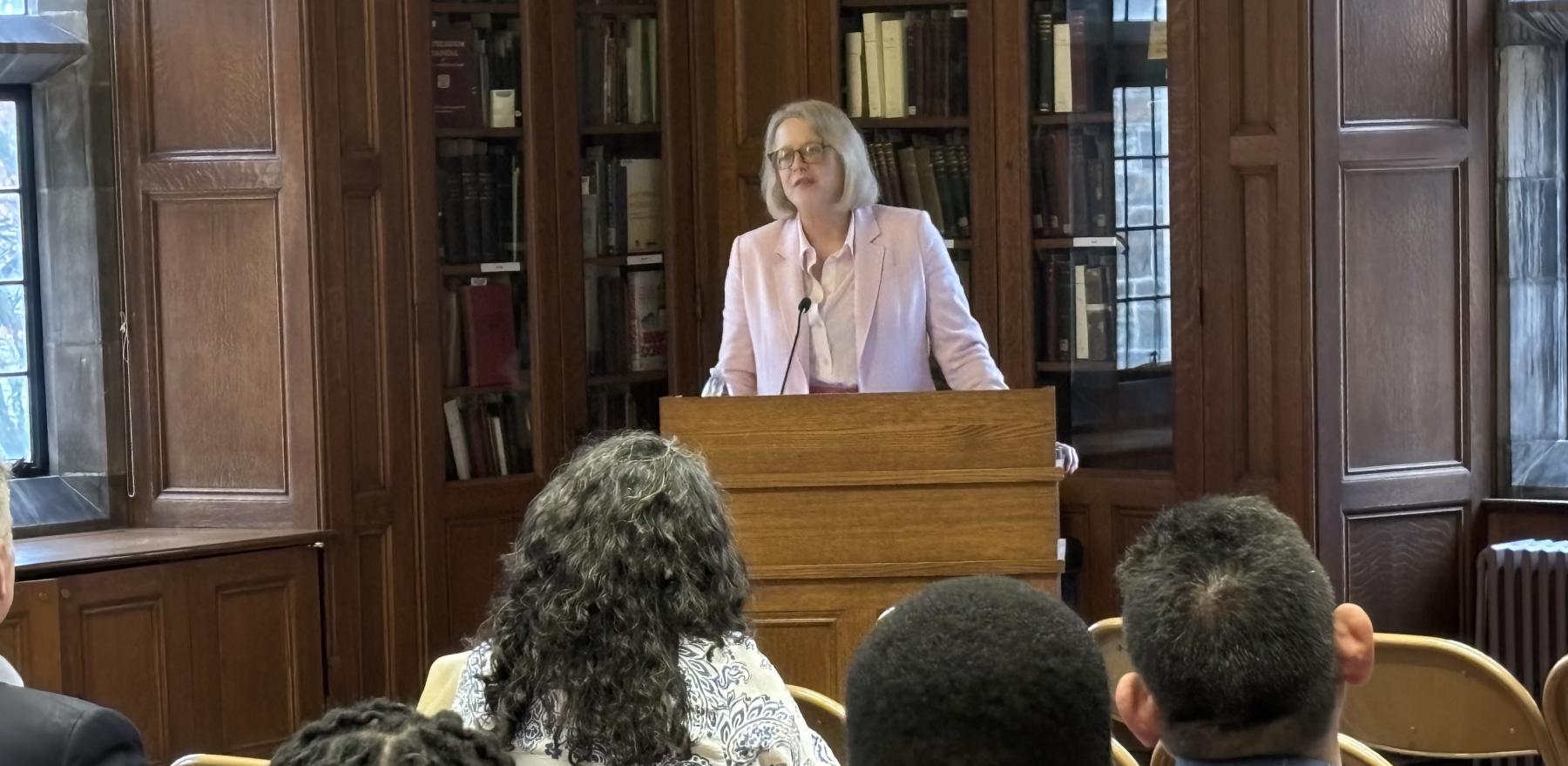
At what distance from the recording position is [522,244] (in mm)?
5535

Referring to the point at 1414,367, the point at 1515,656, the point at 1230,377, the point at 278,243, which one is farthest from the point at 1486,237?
the point at 278,243

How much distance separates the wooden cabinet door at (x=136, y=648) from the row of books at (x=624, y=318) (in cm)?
146

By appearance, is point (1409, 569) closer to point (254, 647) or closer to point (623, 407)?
point (623, 407)

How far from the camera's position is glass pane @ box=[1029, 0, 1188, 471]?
17.3 feet

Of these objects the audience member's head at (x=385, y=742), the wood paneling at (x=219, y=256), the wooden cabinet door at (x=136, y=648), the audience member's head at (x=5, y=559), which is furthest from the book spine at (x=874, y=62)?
the audience member's head at (x=385, y=742)

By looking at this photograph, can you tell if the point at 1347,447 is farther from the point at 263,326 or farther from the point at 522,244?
the point at 263,326

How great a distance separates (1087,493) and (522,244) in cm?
181

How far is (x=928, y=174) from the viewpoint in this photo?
5523 mm

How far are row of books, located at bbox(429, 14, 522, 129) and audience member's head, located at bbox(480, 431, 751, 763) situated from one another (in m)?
3.41

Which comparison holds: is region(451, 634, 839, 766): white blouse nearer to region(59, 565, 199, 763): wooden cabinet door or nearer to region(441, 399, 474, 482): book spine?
region(59, 565, 199, 763): wooden cabinet door

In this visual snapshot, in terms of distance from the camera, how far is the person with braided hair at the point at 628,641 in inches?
79.0

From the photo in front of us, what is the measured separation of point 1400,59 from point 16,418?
3939 mm

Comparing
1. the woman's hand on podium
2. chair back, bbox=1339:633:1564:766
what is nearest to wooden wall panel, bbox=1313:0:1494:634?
the woman's hand on podium

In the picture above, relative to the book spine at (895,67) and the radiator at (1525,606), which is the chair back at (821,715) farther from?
the book spine at (895,67)
